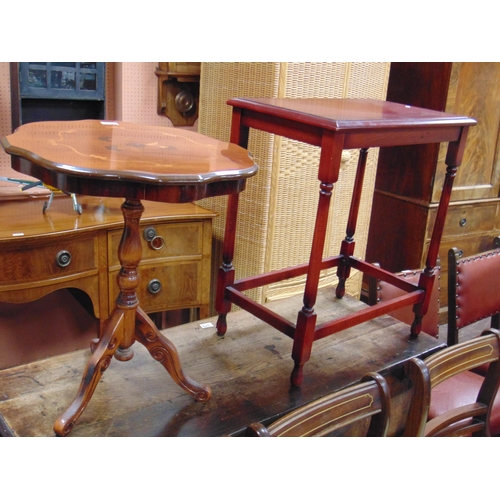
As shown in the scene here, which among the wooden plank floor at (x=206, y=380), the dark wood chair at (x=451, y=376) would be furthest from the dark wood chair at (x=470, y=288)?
the dark wood chair at (x=451, y=376)

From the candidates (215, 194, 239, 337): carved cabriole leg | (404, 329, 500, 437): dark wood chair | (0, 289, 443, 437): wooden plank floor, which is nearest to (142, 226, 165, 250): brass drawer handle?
(0, 289, 443, 437): wooden plank floor

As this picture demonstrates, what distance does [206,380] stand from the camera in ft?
5.64

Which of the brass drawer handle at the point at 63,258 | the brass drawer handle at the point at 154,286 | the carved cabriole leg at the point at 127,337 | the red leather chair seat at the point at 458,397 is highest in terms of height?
A: the carved cabriole leg at the point at 127,337

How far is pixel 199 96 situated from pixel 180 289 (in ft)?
3.39

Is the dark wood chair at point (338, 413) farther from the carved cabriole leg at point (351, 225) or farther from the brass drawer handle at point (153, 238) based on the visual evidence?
the brass drawer handle at point (153, 238)

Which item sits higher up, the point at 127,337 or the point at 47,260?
the point at 127,337

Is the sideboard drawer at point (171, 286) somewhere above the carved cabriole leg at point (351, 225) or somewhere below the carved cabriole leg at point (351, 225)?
below

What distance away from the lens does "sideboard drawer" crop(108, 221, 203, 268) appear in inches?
104

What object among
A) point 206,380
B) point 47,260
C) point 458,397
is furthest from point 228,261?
point 458,397

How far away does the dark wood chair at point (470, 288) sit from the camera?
2.36 meters

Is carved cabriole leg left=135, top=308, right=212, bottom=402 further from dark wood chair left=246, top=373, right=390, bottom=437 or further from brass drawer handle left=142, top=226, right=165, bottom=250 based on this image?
brass drawer handle left=142, top=226, right=165, bottom=250

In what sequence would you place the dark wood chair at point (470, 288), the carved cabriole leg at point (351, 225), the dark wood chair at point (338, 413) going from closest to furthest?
the dark wood chair at point (338, 413)
the carved cabriole leg at point (351, 225)
the dark wood chair at point (470, 288)

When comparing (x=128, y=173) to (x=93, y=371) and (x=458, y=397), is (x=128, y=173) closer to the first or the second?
(x=93, y=371)

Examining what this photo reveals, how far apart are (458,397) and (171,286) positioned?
134 centimetres
